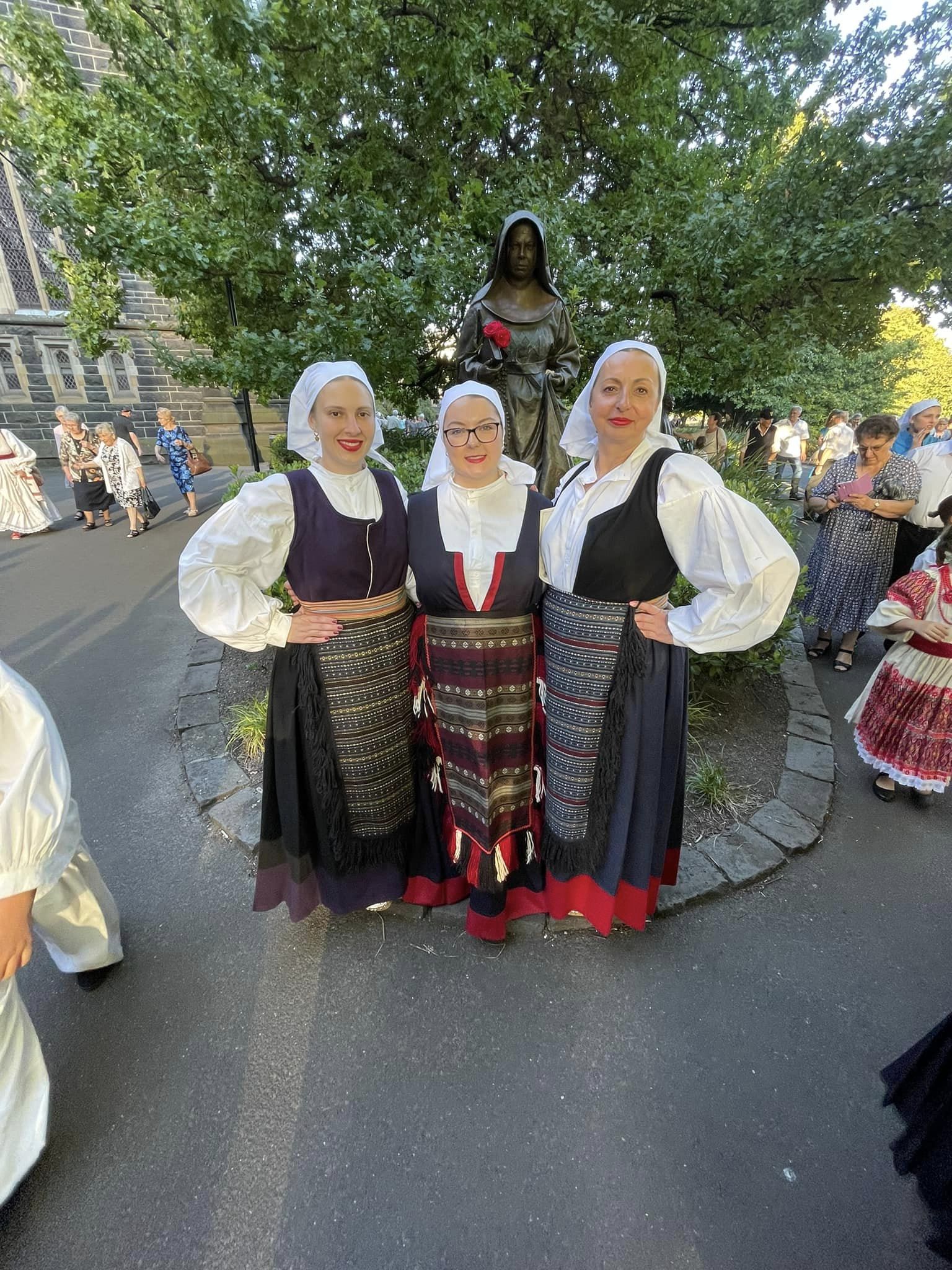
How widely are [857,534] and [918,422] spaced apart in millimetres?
2015

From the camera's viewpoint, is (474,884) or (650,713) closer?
(650,713)

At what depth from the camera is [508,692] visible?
209 cm

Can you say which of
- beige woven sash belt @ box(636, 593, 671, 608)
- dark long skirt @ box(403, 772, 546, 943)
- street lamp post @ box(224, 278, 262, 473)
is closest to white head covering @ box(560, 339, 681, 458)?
beige woven sash belt @ box(636, 593, 671, 608)

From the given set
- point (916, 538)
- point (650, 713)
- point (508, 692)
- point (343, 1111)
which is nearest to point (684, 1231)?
point (343, 1111)

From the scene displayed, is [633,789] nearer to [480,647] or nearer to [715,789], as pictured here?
[480,647]

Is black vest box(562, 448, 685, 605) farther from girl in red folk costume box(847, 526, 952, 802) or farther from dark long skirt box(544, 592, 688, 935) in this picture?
girl in red folk costume box(847, 526, 952, 802)

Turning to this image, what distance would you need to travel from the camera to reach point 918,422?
562 cm

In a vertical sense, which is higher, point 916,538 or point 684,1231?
point 916,538

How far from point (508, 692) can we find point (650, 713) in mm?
500

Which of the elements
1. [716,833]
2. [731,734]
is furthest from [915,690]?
[716,833]

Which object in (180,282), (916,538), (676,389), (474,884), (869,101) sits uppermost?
(869,101)

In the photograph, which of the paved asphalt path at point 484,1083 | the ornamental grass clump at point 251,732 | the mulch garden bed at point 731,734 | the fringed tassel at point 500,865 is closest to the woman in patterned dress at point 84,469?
the mulch garden bed at point 731,734

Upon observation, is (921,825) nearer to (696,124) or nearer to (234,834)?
(234,834)

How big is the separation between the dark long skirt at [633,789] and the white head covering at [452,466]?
0.45 metres
